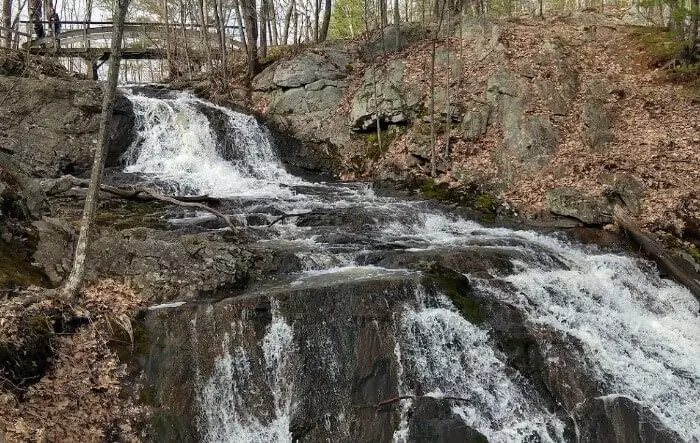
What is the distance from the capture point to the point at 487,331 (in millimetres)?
7605

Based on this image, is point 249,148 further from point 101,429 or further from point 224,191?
point 101,429

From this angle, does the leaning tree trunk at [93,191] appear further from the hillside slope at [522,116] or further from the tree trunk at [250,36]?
the tree trunk at [250,36]

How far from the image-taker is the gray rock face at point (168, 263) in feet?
25.9

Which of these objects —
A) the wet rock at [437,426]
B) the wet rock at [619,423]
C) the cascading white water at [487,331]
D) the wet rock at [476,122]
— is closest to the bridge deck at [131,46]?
the wet rock at [476,122]

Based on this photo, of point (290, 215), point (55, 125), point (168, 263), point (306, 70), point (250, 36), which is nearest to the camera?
point (168, 263)

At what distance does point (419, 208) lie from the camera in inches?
525

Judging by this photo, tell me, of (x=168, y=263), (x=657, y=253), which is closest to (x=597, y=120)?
(x=657, y=253)

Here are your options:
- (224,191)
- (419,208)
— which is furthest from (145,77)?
(419,208)

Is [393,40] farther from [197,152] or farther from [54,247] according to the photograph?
[54,247]

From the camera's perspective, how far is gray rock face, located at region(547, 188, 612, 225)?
12312 millimetres

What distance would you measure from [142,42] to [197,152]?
15.8 m

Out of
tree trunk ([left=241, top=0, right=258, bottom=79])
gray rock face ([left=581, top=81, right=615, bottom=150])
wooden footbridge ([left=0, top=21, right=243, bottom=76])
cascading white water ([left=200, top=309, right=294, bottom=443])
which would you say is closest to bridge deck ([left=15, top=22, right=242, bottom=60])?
wooden footbridge ([left=0, top=21, right=243, bottom=76])

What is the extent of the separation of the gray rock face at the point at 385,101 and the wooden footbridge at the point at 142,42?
27.7 feet

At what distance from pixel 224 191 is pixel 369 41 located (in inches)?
450
